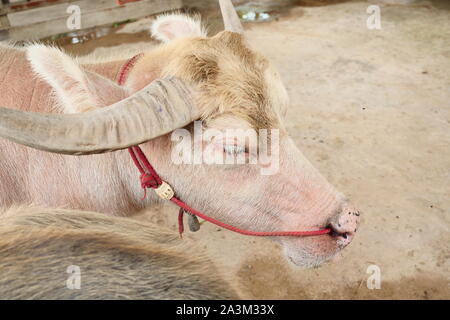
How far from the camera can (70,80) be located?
1.75m

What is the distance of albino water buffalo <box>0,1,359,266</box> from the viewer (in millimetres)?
1612

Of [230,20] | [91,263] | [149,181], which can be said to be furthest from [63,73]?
[230,20]

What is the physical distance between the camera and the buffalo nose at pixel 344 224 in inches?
76.5

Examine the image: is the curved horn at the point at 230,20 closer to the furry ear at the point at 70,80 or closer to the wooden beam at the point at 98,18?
the furry ear at the point at 70,80

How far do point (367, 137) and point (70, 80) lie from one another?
155 inches

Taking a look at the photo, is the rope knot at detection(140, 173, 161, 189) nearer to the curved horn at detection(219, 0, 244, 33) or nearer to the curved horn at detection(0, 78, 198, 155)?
the curved horn at detection(0, 78, 198, 155)

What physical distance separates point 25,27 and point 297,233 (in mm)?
7693

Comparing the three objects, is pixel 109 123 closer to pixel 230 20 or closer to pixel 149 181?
pixel 149 181

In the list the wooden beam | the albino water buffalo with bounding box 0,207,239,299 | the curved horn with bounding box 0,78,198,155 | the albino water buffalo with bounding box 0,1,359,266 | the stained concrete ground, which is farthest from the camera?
the wooden beam

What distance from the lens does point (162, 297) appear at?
3.71ft

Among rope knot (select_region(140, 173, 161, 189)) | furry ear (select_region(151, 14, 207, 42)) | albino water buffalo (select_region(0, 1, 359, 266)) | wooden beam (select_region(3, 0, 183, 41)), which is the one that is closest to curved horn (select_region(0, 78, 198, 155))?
albino water buffalo (select_region(0, 1, 359, 266))

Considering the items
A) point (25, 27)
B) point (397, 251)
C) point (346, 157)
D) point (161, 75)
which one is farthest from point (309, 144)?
point (25, 27)

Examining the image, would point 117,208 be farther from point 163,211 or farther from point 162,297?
point 163,211

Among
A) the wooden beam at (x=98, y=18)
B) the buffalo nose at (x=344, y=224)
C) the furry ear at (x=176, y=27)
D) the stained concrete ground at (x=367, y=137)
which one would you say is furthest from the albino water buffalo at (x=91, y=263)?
the wooden beam at (x=98, y=18)
